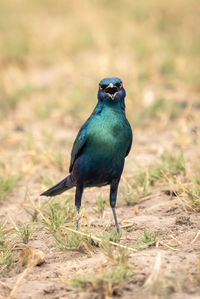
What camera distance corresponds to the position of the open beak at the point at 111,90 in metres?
3.04

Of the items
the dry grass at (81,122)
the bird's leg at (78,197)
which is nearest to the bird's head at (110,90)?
the bird's leg at (78,197)

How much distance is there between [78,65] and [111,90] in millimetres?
4827

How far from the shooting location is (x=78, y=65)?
778cm

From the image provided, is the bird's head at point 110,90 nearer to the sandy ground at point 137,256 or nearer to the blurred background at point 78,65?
the sandy ground at point 137,256

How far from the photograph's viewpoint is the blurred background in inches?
227

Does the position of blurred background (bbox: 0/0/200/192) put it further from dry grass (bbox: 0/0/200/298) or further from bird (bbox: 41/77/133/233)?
Answer: bird (bbox: 41/77/133/233)

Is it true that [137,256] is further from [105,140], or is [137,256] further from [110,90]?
[110,90]

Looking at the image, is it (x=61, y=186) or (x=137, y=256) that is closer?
(x=137, y=256)

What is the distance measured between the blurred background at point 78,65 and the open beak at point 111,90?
177 centimetres

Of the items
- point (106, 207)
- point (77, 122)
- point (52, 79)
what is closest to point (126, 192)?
point (106, 207)

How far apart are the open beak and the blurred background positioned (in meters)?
1.77

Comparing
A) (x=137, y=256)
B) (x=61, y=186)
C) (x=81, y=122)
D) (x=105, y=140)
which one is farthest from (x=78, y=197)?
(x=81, y=122)

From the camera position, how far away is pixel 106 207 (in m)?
3.83

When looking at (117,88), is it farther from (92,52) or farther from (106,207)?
(92,52)
